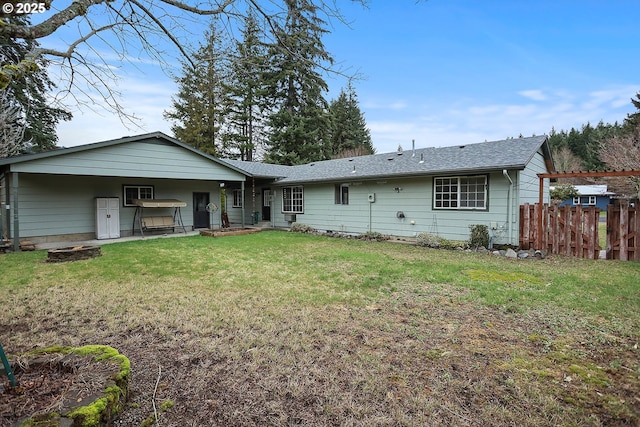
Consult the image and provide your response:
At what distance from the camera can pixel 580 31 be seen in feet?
22.6

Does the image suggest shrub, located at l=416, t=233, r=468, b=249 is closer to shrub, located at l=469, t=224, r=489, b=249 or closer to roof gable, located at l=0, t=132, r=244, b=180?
shrub, located at l=469, t=224, r=489, b=249

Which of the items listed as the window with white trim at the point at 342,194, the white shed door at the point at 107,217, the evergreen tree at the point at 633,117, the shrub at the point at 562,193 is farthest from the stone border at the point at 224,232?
the evergreen tree at the point at 633,117

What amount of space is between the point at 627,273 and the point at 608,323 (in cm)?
366

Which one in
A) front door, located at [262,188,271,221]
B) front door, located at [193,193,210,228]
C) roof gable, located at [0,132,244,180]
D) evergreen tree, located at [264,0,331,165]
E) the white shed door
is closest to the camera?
roof gable, located at [0,132,244,180]

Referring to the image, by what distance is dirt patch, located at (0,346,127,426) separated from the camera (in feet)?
5.81

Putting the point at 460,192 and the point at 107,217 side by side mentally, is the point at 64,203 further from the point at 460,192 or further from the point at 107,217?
the point at 460,192

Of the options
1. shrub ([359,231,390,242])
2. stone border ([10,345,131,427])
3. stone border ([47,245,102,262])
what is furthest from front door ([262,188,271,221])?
stone border ([10,345,131,427])

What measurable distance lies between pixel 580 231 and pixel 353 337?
7934 mm

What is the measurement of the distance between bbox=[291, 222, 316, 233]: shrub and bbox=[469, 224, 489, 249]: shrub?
267 inches

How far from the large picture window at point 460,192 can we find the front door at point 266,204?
9.31m

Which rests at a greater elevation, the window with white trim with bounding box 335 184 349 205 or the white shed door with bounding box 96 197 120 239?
the window with white trim with bounding box 335 184 349 205

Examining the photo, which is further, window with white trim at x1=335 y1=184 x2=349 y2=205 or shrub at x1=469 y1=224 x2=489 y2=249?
window with white trim at x1=335 y1=184 x2=349 y2=205

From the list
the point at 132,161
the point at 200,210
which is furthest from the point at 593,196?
the point at 132,161

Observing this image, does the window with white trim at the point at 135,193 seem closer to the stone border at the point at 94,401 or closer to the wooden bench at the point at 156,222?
the wooden bench at the point at 156,222
